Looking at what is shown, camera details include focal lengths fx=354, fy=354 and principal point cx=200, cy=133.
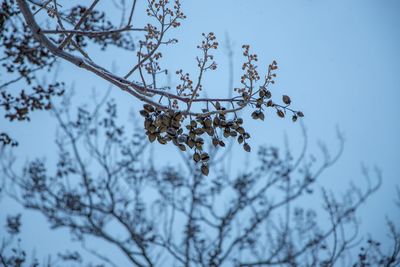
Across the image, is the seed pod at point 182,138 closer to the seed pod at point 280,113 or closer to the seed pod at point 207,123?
the seed pod at point 207,123

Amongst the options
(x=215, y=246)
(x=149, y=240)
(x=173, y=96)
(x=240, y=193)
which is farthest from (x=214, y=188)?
(x=173, y=96)

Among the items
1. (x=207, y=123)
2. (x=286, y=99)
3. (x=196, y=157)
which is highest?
(x=286, y=99)

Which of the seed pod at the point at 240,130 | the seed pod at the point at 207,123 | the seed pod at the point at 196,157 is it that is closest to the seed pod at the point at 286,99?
the seed pod at the point at 240,130

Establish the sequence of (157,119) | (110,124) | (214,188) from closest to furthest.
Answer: (157,119)
(110,124)
(214,188)

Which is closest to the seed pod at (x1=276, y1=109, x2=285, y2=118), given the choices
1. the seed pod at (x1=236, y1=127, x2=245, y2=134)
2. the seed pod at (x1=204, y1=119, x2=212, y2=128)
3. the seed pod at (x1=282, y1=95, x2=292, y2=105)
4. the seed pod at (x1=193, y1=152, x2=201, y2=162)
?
the seed pod at (x1=282, y1=95, x2=292, y2=105)

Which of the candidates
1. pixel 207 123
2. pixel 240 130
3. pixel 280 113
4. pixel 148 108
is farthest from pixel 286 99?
pixel 148 108

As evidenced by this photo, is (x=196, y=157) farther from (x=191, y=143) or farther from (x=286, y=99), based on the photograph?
(x=286, y=99)

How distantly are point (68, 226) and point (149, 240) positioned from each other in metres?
2.33

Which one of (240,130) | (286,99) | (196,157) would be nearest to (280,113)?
(286,99)

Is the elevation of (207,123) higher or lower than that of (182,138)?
higher

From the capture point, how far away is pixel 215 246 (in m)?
9.43

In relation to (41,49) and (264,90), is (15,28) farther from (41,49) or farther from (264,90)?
(264,90)

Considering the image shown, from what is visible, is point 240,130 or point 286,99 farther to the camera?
point 286,99

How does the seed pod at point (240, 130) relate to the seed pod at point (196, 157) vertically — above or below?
above
